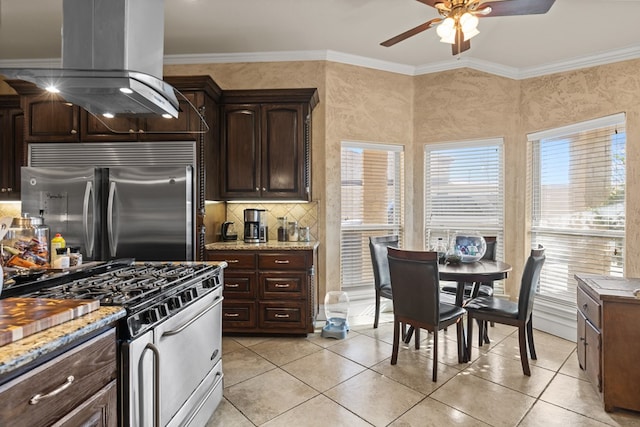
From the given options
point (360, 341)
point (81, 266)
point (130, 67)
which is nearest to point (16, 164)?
point (81, 266)

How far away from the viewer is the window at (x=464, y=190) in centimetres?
412

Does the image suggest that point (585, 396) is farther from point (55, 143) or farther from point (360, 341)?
point (55, 143)

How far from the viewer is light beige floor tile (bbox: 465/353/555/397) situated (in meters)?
2.57

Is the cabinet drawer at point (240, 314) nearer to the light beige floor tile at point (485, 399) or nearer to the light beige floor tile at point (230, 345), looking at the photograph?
the light beige floor tile at point (230, 345)

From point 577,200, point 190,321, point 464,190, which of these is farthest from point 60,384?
point 577,200

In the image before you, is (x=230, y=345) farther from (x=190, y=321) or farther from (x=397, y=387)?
(x=190, y=321)

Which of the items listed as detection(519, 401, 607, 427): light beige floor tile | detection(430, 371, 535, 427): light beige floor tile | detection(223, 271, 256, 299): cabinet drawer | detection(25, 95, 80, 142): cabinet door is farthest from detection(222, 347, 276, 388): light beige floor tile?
detection(25, 95, 80, 142): cabinet door

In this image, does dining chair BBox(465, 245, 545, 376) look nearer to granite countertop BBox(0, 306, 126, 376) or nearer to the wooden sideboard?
the wooden sideboard

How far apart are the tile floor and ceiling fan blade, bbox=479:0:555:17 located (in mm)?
2558

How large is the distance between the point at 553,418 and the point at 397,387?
97 cm

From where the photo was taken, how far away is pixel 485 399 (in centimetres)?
242

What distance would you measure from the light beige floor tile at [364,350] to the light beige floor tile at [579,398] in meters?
1.22

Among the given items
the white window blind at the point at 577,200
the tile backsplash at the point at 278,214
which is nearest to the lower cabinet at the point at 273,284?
the tile backsplash at the point at 278,214

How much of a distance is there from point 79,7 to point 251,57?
7.70 feet
